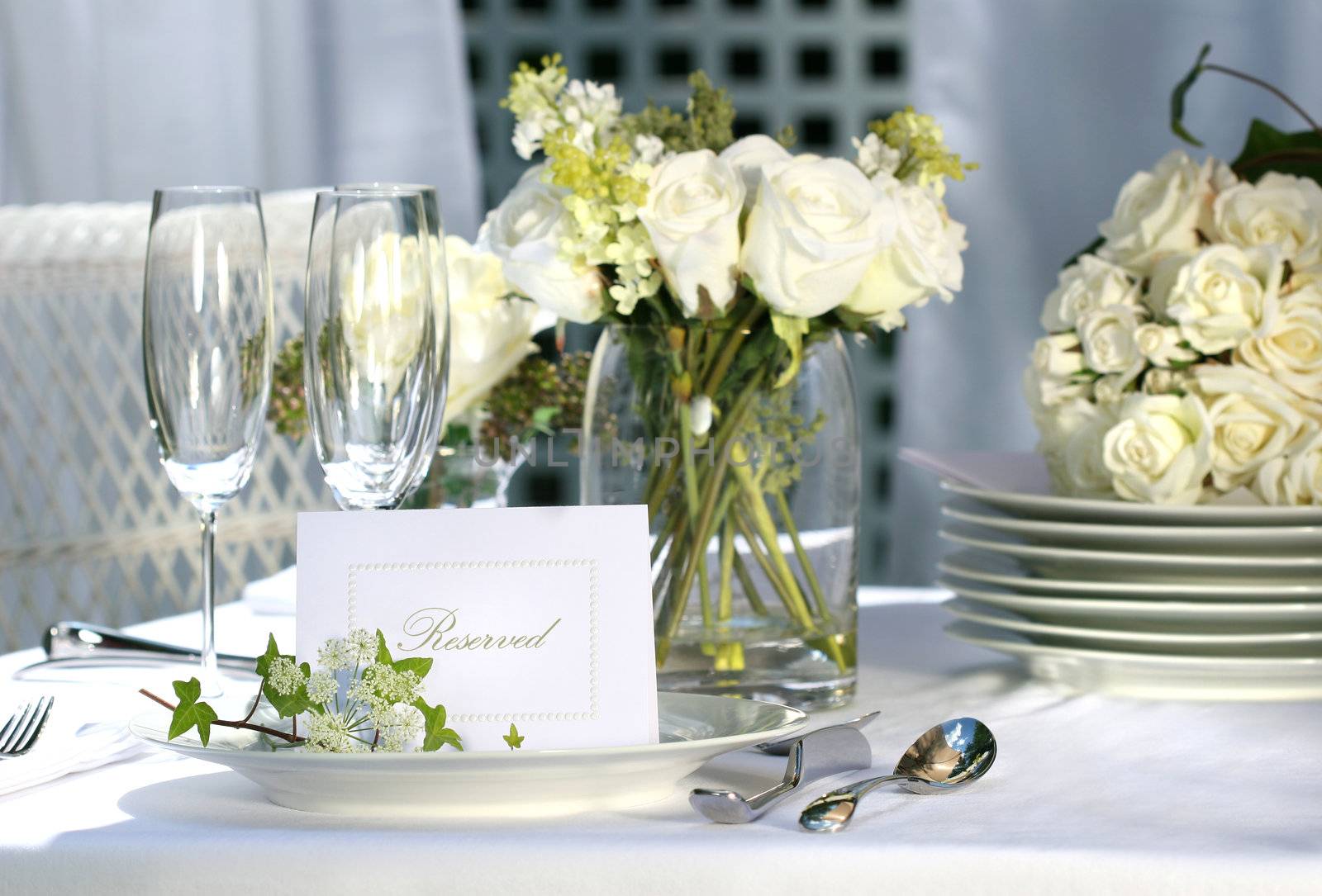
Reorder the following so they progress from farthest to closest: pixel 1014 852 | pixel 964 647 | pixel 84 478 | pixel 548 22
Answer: pixel 548 22 < pixel 84 478 < pixel 964 647 < pixel 1014 852

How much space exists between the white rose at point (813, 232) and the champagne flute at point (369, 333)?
0.61 ft

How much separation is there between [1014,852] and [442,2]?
7.53 feet

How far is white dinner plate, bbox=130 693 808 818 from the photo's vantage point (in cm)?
59

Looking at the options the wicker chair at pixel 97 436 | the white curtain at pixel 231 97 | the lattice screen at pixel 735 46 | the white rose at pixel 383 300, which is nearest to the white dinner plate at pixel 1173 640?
the white rose at pixel 383 300

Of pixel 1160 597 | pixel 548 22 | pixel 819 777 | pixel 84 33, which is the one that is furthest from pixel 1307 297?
pixel 548 22

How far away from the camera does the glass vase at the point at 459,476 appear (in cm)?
107

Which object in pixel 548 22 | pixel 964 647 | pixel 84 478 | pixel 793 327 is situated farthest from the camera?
pixel 548 22

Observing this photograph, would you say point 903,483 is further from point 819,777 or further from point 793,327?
point 819,777

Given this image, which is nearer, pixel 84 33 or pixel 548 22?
pixel 84 33

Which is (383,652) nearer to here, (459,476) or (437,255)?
(437,255)

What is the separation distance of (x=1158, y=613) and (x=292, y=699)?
0.52 metres

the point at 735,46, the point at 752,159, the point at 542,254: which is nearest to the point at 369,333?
the point at 542,254

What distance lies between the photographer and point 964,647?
3.51 feet

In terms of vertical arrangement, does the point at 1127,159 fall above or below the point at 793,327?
above
